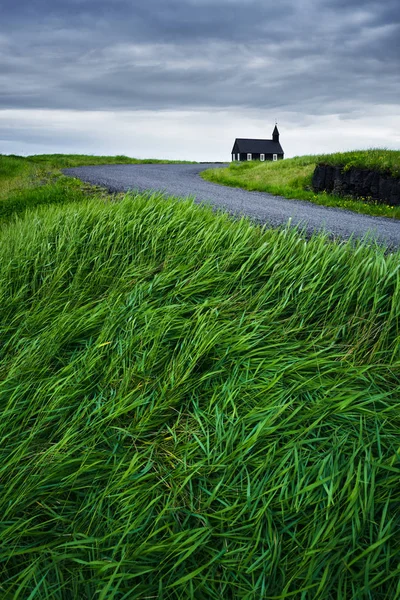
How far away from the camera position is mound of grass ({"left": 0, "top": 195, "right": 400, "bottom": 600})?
275 centimetres

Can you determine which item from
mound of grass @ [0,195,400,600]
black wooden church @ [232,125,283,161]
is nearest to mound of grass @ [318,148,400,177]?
mound of grass @ [0,195,400,600]

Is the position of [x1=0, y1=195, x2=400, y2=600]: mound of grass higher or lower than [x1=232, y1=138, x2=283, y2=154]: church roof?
lower

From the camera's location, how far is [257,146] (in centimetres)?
6756

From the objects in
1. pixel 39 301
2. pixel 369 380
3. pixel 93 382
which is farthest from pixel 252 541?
pixel 39 301

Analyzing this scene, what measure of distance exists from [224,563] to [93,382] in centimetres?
176

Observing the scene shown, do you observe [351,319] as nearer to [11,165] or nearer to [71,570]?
[71,570]

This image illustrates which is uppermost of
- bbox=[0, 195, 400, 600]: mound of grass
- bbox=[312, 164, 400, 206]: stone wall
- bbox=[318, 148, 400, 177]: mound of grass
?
bbox=[318, 148, 400, 177]: mound of grass

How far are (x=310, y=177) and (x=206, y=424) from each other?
15888 millimetres

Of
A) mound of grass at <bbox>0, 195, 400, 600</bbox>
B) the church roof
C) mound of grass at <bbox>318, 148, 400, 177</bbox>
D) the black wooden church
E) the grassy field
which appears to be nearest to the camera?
mound of grass at <bbox>0, 195, 400, 600</bbox>

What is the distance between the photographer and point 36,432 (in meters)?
3.57

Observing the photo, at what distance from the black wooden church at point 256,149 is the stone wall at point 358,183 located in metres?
51.0

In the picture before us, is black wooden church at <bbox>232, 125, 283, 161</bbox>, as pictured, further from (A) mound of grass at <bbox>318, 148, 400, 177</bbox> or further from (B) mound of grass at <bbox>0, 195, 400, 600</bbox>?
(B) mound of grass at <bbox>0, 195, 400, 600</bbox>

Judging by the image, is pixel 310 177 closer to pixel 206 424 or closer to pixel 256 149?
pixel 206 424

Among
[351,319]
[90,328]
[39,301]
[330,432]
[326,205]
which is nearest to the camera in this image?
[330,432]
